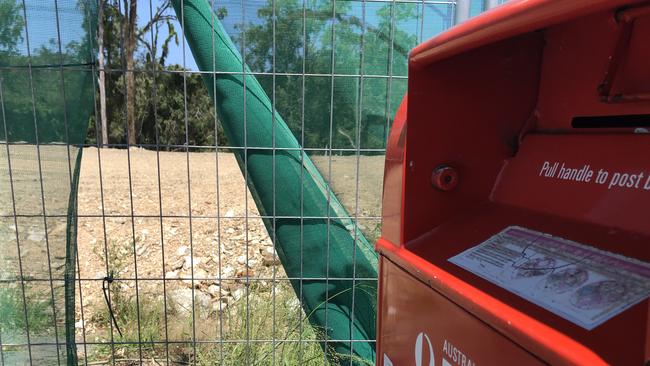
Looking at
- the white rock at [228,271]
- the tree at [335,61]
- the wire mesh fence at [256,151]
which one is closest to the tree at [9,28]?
the wire mesh fence at [256,151]

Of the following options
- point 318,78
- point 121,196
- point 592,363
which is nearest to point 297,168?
point 318,78

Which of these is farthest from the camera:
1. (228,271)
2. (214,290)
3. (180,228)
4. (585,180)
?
(180,228)

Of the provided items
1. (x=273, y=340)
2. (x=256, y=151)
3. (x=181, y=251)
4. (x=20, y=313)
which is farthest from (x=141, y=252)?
(x=256, y=151)

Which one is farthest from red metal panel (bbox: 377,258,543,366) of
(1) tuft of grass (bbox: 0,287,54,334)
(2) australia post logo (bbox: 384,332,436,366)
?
(1) tuft of grass (bbox: 0,287,54,334)

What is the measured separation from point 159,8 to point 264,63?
2.21 ft

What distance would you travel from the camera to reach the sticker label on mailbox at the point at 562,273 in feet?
2.66

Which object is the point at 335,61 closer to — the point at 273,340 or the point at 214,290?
the point at 273,340

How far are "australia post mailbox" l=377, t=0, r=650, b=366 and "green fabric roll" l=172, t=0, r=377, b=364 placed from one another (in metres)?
1.19

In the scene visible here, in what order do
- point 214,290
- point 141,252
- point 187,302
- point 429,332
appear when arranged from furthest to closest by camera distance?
1. point 141,252
2. point 214,290
3. point 187,302
4. point 429,332

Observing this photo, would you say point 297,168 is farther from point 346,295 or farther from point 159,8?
point 159,8

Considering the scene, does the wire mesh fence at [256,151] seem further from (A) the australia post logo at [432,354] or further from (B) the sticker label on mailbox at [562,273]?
(B) the sticker label on mailbox at [562,273]

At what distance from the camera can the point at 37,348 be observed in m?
2.54

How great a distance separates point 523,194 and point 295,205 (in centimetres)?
163

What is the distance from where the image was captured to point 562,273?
0.92 m
